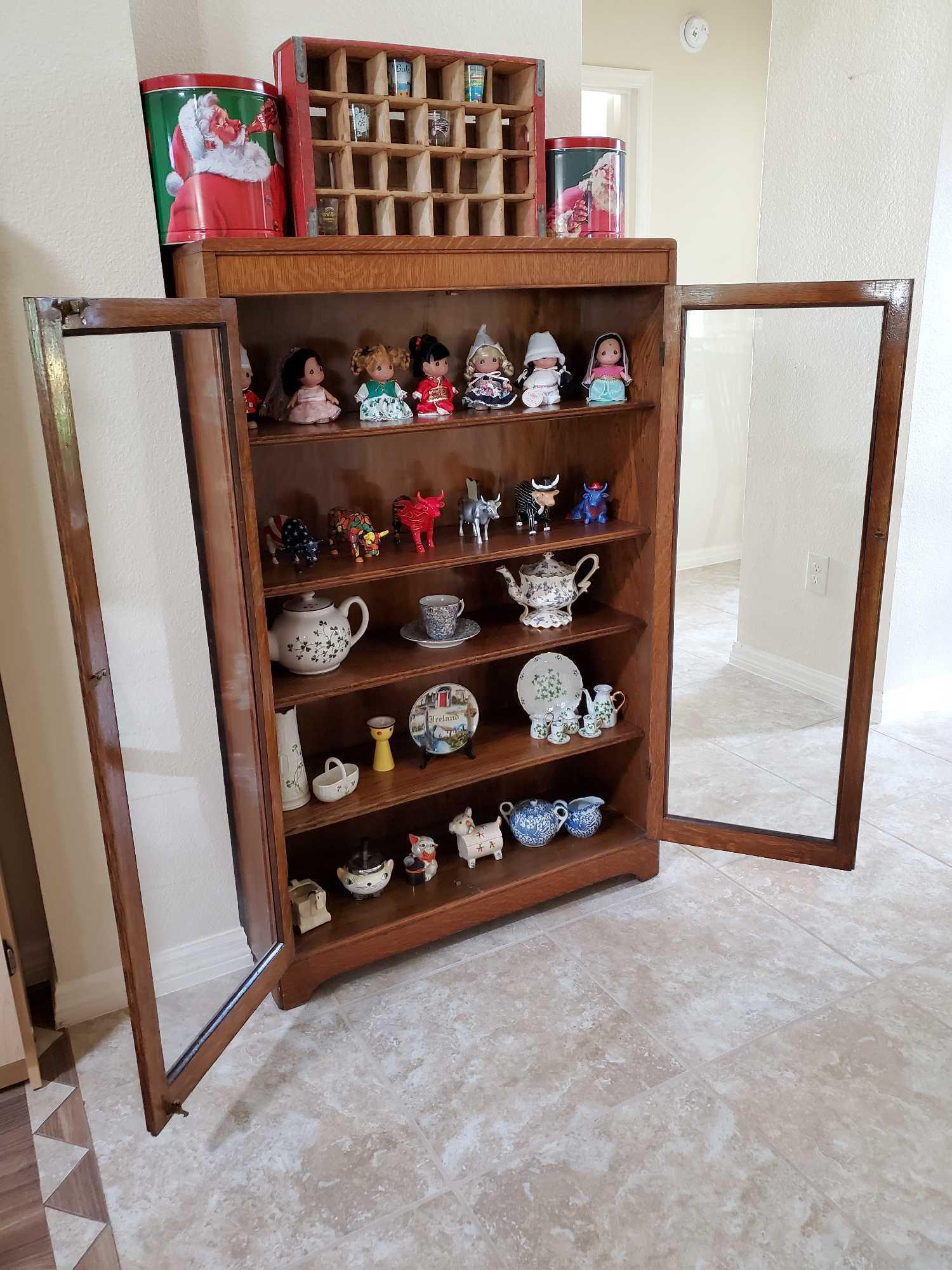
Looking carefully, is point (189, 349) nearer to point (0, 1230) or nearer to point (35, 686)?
point (35, 686)

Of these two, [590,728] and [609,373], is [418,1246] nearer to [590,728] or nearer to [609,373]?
[590,728]

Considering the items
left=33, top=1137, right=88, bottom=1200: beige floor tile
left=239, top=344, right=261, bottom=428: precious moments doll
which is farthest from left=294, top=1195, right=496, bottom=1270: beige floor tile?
left=239, top=344, right=261, bottom=428: precious moments doll

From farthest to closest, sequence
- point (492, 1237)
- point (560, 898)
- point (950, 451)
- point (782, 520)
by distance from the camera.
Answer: point (950, 451), point (782, 520), point (560, 898), point (492, 1237)

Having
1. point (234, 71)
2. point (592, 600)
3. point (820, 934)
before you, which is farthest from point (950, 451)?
point (234, 71)

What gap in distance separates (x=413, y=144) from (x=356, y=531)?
2.46 ft

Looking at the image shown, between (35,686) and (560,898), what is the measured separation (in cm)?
130

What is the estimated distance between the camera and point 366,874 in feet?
7.13

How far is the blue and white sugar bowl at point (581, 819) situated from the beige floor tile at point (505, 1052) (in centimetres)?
32

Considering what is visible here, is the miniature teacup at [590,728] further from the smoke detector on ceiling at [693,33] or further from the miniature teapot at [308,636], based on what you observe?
the smoke detector on ceiling at [693,33]

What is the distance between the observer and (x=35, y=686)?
1.83 metres

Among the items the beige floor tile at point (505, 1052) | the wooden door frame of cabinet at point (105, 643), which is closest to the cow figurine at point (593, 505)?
the wooden door frame of cabinet at point (105, 643)

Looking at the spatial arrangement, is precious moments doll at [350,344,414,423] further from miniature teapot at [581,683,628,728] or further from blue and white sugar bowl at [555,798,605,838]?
blue and white sugar bowl at [555,798,605,838]

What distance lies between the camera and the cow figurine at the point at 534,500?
2.23 meters

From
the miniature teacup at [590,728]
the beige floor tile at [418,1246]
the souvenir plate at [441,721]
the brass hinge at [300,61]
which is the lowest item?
the beige floor tile at [418,1246]
